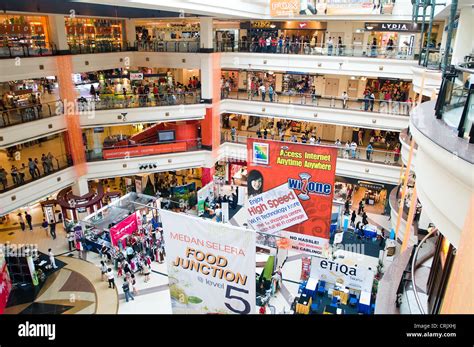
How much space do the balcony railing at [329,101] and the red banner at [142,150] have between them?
4.67 meters

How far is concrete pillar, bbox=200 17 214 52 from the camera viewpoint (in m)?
22.4

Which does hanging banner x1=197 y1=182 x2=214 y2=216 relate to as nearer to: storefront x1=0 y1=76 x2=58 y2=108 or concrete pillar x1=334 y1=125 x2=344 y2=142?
concrete pillar x1=334 y1=125 x2=344 y2=142

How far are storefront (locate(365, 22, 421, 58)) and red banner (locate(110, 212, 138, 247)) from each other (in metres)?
16.7

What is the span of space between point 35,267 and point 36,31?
13.1m

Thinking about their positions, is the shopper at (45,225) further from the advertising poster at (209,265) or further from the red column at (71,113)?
the advertising poster at (209,265)

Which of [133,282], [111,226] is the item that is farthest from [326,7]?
[133,282]

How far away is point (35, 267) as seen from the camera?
17.1 meters

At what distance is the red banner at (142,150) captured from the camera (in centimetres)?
2214

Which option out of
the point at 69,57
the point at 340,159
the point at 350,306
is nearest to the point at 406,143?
the point at 340,159

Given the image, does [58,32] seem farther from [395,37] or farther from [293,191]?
[395,37]

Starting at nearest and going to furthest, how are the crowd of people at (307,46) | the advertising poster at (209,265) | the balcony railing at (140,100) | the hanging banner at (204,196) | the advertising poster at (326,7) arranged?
the advertising poster at (209,265) < the advertising poster at (326,7) < the balcony railing at (140,100) < the crowd of people at (307,46) < the hanging banner at (204,196)

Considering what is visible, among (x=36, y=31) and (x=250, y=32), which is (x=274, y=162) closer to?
(x=36, y=31)

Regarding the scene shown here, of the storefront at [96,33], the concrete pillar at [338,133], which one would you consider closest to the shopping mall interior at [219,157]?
the storefront at [96,33]

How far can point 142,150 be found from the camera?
23.0 m
